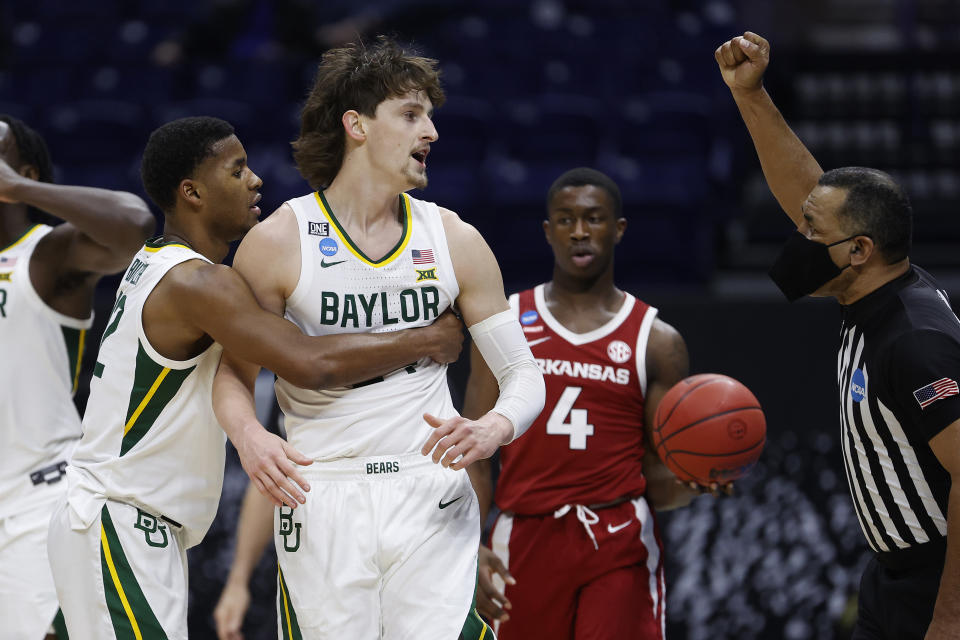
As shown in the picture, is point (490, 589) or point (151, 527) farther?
point (490, 589)

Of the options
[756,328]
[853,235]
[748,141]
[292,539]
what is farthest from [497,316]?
[748,141]

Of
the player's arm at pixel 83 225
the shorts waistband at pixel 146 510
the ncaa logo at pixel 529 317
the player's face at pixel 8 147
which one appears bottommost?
the shorts waistband at pixel 146 510

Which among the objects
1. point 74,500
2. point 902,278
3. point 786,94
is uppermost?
point 786,94

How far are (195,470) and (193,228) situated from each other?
78cm

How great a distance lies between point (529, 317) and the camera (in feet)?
16.1

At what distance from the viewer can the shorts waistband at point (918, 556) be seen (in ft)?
11.9

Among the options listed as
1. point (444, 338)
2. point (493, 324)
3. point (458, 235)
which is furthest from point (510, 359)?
point (458, 235)

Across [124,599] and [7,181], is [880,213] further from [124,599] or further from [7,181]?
[7,181]

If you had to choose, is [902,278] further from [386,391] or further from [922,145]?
[922,145]

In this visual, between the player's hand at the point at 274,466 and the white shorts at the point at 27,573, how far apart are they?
1.29 meters

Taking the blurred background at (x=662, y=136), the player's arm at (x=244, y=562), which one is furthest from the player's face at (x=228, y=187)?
the blurred background at (x=662, y=136)

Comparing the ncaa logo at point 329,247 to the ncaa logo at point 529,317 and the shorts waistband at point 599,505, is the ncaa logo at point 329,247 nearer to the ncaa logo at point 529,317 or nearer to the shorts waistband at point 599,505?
the ncaa logo at point 529,317

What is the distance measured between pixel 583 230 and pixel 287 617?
2.21 m

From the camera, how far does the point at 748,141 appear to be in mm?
10289
